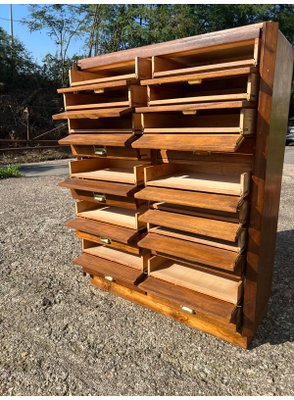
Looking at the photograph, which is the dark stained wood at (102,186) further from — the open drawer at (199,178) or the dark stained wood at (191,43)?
the dark stained wood at (191,43)

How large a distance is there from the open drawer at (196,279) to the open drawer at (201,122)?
1.36 metres

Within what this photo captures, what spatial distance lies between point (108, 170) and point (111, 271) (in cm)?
123

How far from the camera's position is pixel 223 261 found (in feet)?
8.20

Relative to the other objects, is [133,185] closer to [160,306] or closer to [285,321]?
[160,306]

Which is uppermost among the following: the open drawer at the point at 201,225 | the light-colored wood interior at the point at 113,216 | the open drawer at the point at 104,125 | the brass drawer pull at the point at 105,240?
the open drawer at the point at 104,125

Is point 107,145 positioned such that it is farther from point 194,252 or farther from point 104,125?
point 194,252

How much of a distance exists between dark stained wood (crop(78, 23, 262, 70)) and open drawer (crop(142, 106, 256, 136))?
1.71ft

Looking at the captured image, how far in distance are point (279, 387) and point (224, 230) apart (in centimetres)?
130

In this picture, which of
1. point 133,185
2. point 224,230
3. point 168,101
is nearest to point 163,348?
point 224,230

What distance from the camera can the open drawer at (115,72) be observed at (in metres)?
2.64

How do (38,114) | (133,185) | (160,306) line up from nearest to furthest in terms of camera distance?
(133,185) < (160,306) < (38,114)

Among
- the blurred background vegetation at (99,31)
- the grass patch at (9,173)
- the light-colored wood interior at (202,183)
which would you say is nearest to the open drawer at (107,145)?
the light-colored wood interior at (202,183)

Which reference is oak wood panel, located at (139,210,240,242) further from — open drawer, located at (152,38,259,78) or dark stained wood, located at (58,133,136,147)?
open drawer, located at (152,38,259,78)

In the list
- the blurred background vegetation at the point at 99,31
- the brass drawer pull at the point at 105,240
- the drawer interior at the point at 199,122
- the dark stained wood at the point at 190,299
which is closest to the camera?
the drawer interior at the point at 199,122
